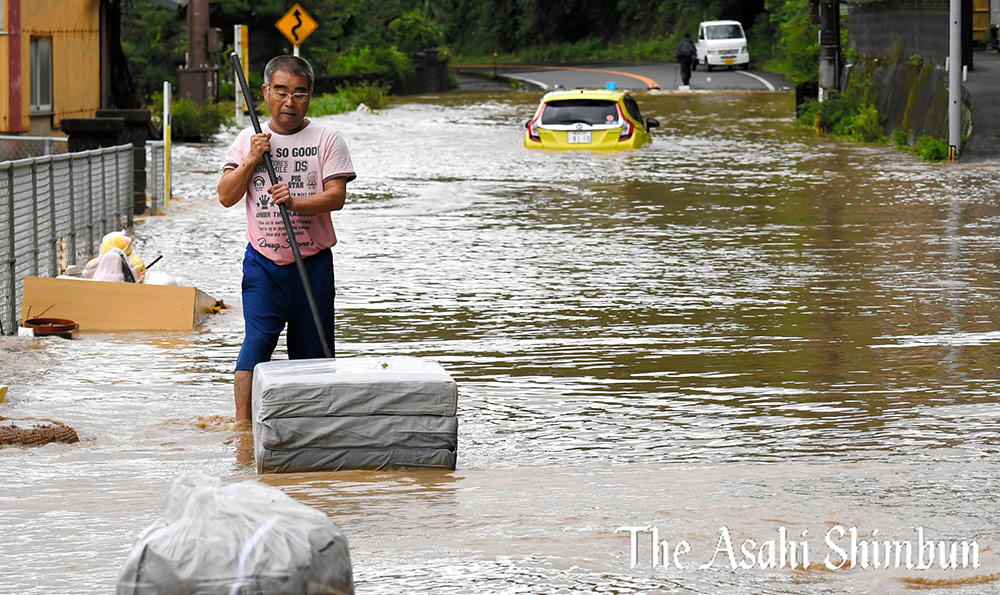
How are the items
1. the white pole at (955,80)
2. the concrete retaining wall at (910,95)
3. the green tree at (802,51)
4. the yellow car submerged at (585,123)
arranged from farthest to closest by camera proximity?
the green tree at (802,51)
the yellow car submerged at (585,123)
the concrete retaining wall at (910,95)
the white pole at (955,80)

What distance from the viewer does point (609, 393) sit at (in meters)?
8.90

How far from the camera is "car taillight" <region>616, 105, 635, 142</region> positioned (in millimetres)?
27594

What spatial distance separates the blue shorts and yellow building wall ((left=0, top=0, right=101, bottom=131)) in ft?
58.7

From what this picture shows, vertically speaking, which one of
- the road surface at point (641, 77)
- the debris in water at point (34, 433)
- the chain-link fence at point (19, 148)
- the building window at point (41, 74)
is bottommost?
the debris in water at point (34, 433)

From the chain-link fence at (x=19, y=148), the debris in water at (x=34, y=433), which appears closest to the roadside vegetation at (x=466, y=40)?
the chain-link fence at (x=19, y=148)

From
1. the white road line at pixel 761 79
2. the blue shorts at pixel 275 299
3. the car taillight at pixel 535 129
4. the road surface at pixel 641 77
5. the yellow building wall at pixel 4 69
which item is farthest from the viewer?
the road surface at pixel 641 77

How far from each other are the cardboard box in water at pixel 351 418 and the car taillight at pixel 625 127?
2119 centimetres

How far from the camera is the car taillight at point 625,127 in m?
27.6

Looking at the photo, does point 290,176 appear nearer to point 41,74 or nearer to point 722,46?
point 41,74

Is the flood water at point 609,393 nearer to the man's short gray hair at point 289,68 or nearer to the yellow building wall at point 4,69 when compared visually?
the man's short gray hair at point 289,68

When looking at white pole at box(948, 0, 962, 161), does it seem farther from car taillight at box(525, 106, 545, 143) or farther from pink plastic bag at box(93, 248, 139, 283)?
pink plastic bag at box(93, 248, 139, 283)

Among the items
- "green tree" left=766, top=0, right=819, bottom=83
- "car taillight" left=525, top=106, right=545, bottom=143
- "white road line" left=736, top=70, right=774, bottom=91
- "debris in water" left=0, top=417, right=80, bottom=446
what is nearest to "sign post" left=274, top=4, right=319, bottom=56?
"green tree" left=766, top=0, right=819, bottom=83

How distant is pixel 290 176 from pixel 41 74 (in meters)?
19.8

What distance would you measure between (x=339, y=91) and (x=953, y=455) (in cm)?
4117
